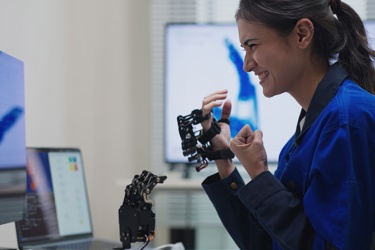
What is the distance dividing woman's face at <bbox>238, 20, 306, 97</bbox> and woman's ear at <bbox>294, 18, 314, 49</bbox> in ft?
0.04

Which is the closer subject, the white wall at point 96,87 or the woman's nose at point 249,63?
the woman's nose at point 249,63

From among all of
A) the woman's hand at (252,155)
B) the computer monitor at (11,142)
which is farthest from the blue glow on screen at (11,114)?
the woman's hand at (252,155)

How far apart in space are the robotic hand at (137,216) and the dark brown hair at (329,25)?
455 mm

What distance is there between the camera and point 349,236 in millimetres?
1117

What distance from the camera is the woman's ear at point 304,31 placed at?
1.31 m

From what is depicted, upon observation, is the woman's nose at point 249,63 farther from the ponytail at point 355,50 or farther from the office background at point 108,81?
the office background at point 108,81

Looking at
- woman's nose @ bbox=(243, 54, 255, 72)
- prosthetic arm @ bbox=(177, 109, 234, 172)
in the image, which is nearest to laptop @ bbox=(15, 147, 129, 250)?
prosthetic arm @ bbox=(177, 109, 234, 172)

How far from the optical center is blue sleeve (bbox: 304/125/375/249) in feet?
3.68

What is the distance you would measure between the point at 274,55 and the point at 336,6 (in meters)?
0.21

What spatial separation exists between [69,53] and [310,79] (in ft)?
4.57

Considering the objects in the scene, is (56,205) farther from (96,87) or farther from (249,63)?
(96,87)

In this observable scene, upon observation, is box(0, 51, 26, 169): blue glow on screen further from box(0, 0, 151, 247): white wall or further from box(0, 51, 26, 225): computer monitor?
box(0, 0, 151, 247): white wall

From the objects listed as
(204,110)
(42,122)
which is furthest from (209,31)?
(204,110)

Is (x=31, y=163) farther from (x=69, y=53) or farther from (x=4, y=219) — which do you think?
(x=69, y=53)
